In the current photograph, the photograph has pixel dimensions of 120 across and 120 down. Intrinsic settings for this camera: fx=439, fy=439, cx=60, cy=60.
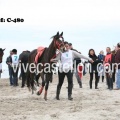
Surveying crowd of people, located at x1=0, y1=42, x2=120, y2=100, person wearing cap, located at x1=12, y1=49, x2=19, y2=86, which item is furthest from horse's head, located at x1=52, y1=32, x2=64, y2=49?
person wearing cap, located at x1=12, y1=49, x2=19, y2=86

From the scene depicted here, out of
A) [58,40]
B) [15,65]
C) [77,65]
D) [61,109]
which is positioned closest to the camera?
[61,109]

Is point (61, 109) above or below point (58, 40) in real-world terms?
below

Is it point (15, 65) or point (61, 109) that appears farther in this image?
point (15, 65)

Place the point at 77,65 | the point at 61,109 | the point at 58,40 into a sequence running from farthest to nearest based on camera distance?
the point at 77,65
the point at 58,40
the point at 61,109

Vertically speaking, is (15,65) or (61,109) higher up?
(15,65)

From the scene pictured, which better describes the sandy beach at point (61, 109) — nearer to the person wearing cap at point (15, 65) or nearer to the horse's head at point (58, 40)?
the horse's head at point (58, 40)

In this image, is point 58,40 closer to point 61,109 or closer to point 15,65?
point 61,109

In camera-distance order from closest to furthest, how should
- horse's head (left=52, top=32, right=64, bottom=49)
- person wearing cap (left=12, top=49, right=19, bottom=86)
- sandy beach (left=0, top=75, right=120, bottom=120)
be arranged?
sandy beach (left=0, top=75, right=120, bottom=120) → horse's head (left=52, top=32, right=64, bottom=49) → person wearing cap (left=12, top=49, right=19, bottom=86)

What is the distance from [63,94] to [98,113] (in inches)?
221

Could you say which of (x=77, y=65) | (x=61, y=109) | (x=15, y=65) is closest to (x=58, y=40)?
(x=61, y=109)

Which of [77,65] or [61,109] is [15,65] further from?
[61,109]

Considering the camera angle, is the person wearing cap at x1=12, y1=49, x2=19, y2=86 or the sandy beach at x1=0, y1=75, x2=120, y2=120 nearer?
the sandy beach at x1=0, y1=75, x2=120, y2=120

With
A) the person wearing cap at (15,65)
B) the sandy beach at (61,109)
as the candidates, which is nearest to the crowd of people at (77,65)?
the person wearing cap at (15,65)

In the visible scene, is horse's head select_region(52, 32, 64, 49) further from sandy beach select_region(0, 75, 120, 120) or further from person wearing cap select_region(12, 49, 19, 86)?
person wearing cap select_region(12, 49, 19, 86)
